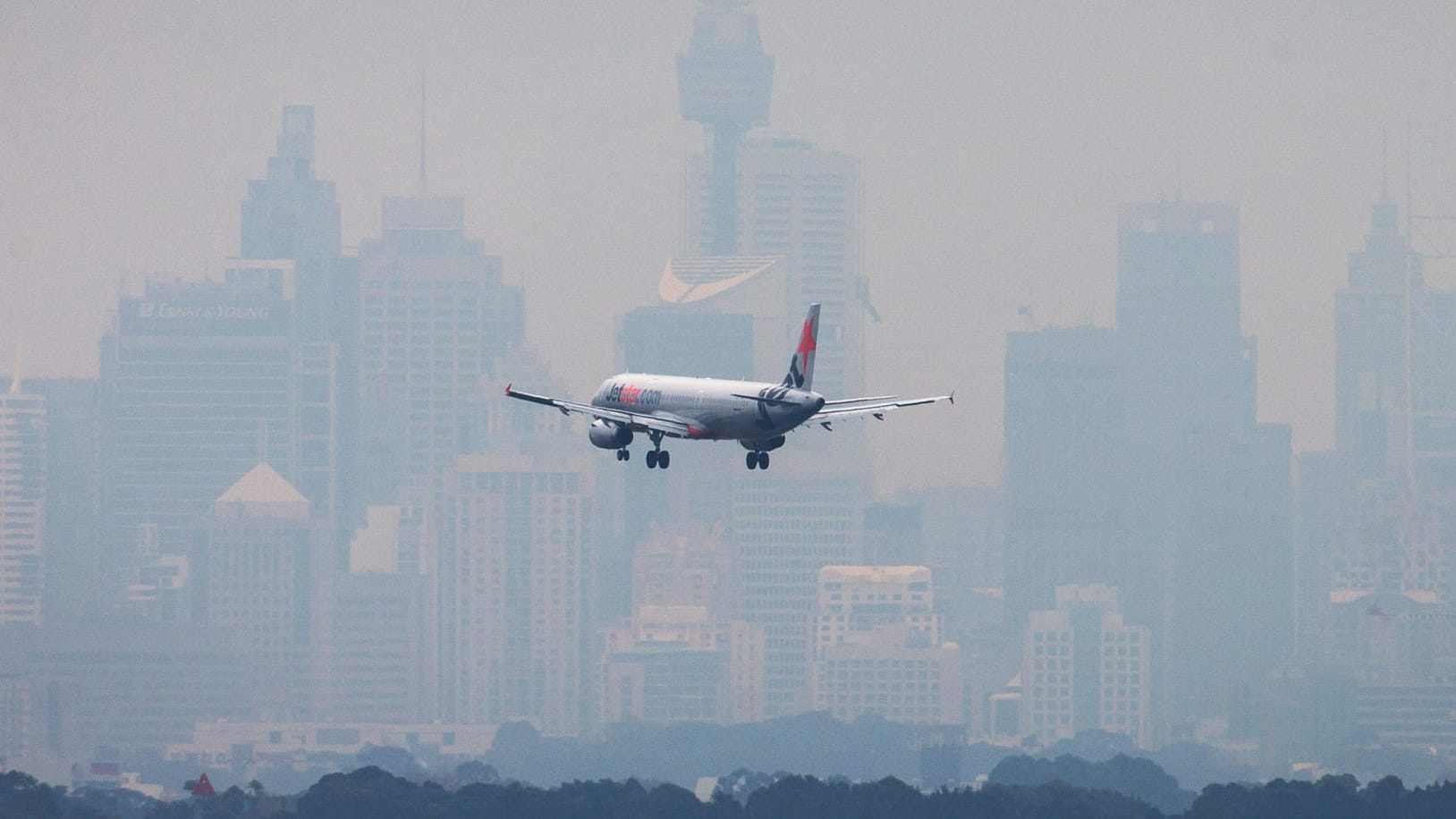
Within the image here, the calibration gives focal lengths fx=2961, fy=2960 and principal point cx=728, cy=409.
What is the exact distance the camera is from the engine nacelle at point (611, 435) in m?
139

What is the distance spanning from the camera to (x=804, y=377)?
440 feet

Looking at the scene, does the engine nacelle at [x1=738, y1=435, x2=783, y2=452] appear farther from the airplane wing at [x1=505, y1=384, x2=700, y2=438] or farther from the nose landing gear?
the nose landing gear

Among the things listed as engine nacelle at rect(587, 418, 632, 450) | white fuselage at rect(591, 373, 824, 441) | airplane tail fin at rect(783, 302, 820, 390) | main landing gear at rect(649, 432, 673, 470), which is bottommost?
main landing gear at rect(649, 432, 673, 470)

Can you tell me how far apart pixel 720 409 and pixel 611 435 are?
811cm

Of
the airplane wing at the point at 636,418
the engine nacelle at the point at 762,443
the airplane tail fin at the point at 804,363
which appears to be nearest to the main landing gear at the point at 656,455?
the airplane wing at the point at 636,418

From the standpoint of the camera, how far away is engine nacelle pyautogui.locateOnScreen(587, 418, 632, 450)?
5482 inches

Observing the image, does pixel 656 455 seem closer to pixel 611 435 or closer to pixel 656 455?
pixel 656 455

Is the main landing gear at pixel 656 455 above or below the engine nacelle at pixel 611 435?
below

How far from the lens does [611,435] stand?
5497 inches

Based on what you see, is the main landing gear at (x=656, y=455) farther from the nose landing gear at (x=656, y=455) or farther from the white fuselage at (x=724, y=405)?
the white fuselage at (x=724, y=405)

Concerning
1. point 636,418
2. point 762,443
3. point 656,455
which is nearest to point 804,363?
point 762,443

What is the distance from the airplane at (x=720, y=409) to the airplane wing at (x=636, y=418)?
0.13ft

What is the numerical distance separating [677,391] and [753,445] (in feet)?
16.9

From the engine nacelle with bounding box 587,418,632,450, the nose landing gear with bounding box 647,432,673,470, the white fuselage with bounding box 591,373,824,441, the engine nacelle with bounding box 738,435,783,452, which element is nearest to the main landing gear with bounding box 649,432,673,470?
the nose landing gear with bounding box 647,432,673,470
